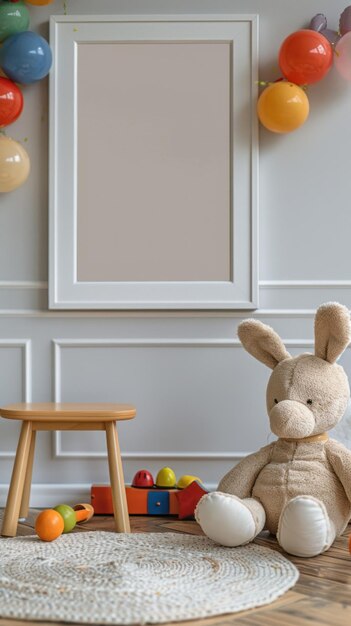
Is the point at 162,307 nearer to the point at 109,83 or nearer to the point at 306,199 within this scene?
the point at 306,199

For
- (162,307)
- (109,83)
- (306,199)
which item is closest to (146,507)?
(162,307)

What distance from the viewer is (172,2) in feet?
8.97

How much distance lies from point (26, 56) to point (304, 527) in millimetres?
1684

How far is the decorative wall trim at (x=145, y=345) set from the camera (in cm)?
269

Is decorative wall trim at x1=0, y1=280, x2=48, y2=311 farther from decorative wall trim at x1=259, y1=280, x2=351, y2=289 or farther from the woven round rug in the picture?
the woven round rug

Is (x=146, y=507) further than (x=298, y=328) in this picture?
No

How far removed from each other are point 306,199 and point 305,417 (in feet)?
3.00

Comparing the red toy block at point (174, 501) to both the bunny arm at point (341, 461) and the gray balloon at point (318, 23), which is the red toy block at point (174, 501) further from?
the gray balloon at point (318, 23)

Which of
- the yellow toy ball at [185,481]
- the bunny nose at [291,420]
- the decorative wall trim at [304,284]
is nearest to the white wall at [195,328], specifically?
the decorative wall trim at [304,284]

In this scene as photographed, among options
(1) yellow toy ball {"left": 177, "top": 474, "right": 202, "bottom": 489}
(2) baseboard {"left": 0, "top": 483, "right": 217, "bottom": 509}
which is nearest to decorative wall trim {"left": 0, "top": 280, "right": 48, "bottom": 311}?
(2) baseboard {"left": 0, "top": 483, "right": 217, "bottom": 509}

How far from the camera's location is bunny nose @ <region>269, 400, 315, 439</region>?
209cm

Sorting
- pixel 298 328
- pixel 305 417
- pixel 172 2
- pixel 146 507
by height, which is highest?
pixel 172 2

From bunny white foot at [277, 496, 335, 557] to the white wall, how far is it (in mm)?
743

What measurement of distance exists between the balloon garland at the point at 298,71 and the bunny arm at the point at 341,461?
1.05 meters
